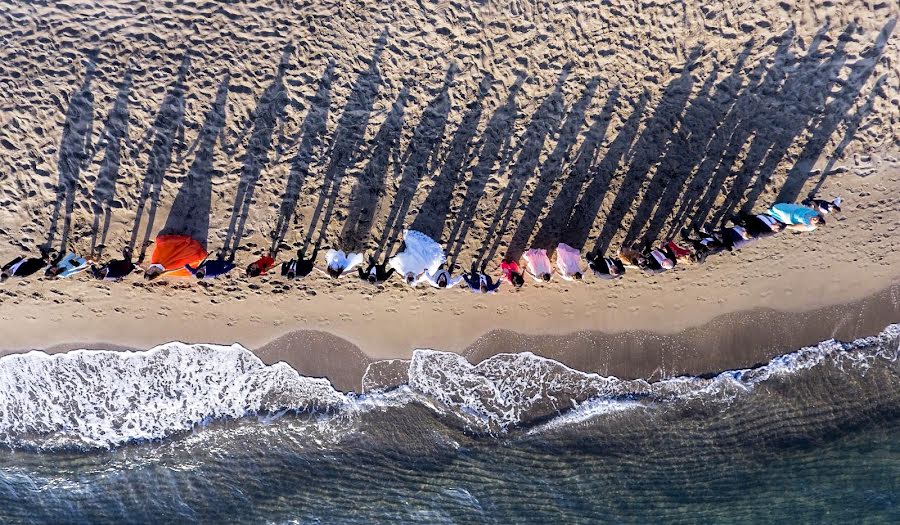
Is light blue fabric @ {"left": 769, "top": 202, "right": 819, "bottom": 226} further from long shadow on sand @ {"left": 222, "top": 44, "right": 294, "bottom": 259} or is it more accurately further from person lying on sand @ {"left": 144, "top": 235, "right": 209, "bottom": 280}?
person lying on sand @ {"left": 144, "top": 235, "right": 209, "bottom": 280}

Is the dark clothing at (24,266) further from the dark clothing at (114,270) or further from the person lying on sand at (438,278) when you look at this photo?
the person lying on sand at (438,278)

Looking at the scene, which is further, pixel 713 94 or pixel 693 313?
pixel 693 313

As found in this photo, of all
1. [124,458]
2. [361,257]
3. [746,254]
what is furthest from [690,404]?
[124,458]

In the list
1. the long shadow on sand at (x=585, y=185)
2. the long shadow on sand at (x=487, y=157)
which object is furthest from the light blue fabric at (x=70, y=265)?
the long shadow on sand at (x=585, y=185)

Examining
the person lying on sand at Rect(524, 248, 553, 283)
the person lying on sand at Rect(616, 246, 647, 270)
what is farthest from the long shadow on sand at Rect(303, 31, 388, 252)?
the person lying on sand at Rect(616, 246, 647, 270)

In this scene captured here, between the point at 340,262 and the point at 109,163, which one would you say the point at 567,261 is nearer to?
the point at 340,262

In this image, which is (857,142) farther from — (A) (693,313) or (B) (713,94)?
(A) (693,313)
